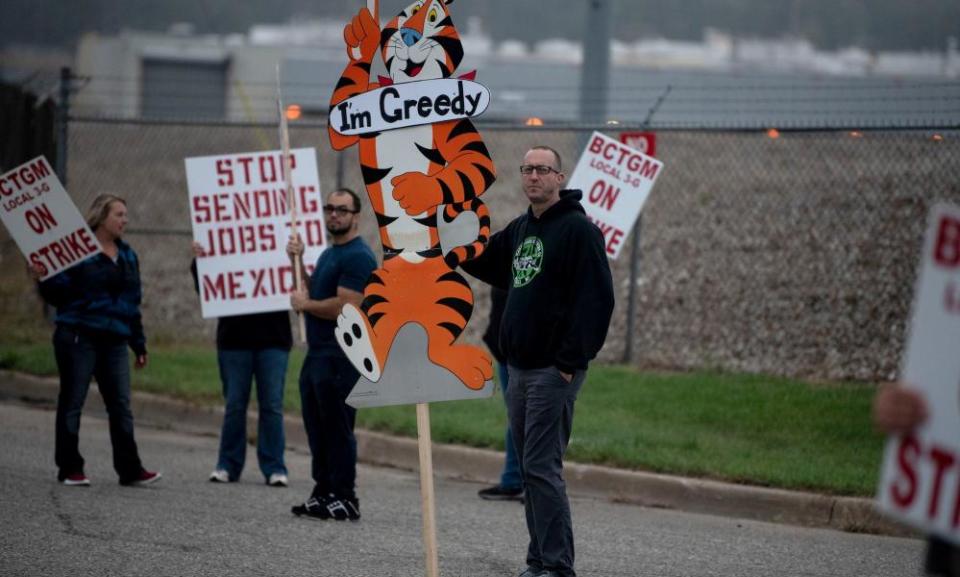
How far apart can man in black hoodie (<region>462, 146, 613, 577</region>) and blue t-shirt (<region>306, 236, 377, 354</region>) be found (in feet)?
6.67

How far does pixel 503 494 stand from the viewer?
31.4 ft

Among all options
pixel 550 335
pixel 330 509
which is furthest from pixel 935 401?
pixel 330 509

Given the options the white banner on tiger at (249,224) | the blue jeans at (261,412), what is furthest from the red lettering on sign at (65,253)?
the blue jeans at (261,412)

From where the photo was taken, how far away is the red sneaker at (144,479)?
9391 mm

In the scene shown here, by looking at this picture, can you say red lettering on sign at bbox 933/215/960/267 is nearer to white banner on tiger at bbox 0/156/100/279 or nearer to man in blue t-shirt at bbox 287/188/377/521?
man in blue t-shirt at bbox 287/188/377/521

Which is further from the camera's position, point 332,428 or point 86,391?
point 86,391

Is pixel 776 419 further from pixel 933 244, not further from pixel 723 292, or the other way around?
pixel 933 244

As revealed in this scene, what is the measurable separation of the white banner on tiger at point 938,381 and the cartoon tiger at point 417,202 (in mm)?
2803

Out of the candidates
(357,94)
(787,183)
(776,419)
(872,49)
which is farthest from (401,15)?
(872,49)

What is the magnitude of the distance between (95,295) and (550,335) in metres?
4.05

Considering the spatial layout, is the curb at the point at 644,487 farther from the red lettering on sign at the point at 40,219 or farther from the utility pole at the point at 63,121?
the utility pole at the point at 63,121

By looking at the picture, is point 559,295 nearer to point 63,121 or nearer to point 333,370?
point 333,370

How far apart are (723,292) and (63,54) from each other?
95.3 m

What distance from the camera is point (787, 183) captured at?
71.4ft
